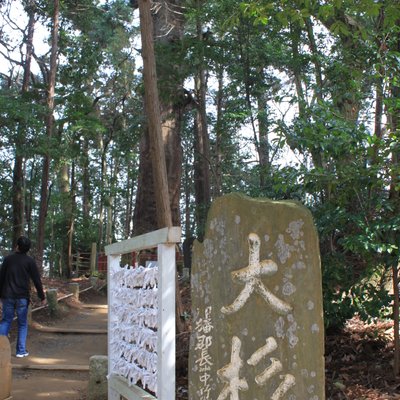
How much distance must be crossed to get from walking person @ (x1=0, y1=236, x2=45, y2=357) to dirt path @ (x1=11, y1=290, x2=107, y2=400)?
71 cm

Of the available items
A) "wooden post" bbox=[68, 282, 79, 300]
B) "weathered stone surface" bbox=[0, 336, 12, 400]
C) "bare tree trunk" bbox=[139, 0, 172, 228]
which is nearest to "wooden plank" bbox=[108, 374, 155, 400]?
"weathered stone surface" bbox=[0, 336, 12, 400]

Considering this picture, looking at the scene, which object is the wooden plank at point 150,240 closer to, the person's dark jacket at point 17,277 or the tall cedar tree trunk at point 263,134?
the person's dark jacket at point 17,277

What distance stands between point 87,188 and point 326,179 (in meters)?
20.8

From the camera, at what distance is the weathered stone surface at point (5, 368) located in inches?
224

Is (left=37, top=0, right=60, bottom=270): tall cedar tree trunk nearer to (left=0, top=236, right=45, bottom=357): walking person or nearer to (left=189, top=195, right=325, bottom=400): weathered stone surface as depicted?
(left=0, top=236, right=45, bottom=357): walking person

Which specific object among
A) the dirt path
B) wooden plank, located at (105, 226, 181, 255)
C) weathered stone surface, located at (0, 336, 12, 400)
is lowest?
the dirt path

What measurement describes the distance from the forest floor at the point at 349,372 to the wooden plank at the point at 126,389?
65.5 inches

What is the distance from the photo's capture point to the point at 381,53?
20.7 feet

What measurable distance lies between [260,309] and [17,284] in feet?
18.6

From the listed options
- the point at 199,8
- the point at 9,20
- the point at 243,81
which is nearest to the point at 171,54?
the point at 199,8

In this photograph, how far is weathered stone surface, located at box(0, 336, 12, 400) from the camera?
5.70 meters

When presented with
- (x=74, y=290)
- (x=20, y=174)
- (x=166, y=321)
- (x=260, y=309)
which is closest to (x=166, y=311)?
(x=166, y=321)

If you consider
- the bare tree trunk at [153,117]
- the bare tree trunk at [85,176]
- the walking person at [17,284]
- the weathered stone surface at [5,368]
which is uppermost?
the bare tree trunk at [85,176]

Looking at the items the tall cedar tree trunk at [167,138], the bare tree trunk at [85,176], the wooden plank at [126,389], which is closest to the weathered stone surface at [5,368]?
the wooden plank at [126,389]
